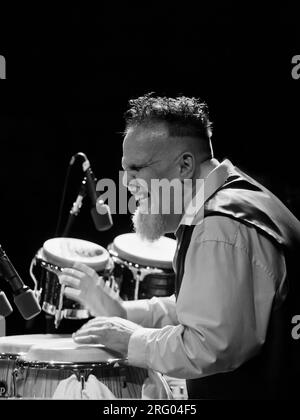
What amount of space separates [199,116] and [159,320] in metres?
0.85

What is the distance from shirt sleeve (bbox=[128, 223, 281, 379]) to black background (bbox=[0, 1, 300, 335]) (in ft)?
7.61

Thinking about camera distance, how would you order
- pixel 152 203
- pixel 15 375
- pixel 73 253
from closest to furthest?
pixel 15 375, pixel 152 203, pixel 73 253

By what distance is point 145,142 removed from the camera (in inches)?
87.4

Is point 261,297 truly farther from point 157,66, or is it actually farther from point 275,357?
point 157,66

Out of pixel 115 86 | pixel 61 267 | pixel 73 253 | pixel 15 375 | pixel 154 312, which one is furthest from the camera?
pixel 115 86

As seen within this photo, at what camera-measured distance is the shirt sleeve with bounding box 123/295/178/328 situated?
7.99ft

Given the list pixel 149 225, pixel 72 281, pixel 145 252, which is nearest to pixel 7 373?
pixel 72 281

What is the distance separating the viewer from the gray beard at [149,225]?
2252 mm

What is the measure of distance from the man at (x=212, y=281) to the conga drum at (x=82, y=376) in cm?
7

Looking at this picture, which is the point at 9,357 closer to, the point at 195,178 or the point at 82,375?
the point at 82,375

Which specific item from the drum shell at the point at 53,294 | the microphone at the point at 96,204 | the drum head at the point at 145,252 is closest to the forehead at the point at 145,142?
the microphone at the point at 96,204

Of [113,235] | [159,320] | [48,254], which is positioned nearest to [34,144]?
[113,235]

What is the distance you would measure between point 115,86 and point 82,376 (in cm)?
293

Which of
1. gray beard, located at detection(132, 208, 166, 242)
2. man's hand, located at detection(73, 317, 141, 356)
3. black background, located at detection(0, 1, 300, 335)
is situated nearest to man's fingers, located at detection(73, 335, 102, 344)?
man's hand, located at detection(73, 317, 141, 356)
